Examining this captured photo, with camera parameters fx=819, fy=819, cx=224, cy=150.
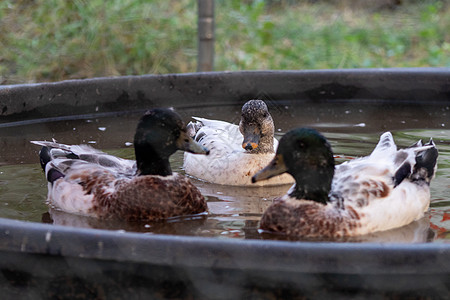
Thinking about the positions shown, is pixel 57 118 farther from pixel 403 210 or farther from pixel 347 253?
pixel 347 253

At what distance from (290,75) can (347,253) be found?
13.2ft

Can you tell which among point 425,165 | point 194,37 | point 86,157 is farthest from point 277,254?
point 194,37

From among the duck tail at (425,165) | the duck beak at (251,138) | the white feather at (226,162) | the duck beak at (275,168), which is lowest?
the white feather at (226,162)

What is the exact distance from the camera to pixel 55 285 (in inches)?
110

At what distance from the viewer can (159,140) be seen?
3990 millimetres

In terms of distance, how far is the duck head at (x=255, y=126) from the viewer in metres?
5.07

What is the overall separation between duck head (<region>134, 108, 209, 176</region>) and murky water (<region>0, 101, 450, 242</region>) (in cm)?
30

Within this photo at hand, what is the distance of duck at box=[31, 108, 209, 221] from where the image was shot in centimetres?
395

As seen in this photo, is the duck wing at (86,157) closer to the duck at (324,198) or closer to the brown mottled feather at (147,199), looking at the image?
the brown mottled feather at (147,199)

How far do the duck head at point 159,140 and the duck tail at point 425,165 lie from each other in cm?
104

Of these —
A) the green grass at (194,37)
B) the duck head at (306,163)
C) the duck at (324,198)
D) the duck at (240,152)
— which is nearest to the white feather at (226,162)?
the duck at (240,152)

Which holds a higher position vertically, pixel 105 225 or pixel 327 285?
pixel 327 285

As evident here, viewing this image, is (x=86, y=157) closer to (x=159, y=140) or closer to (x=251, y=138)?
(x=159, y=140)

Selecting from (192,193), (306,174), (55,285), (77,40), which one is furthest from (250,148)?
(77,40)
